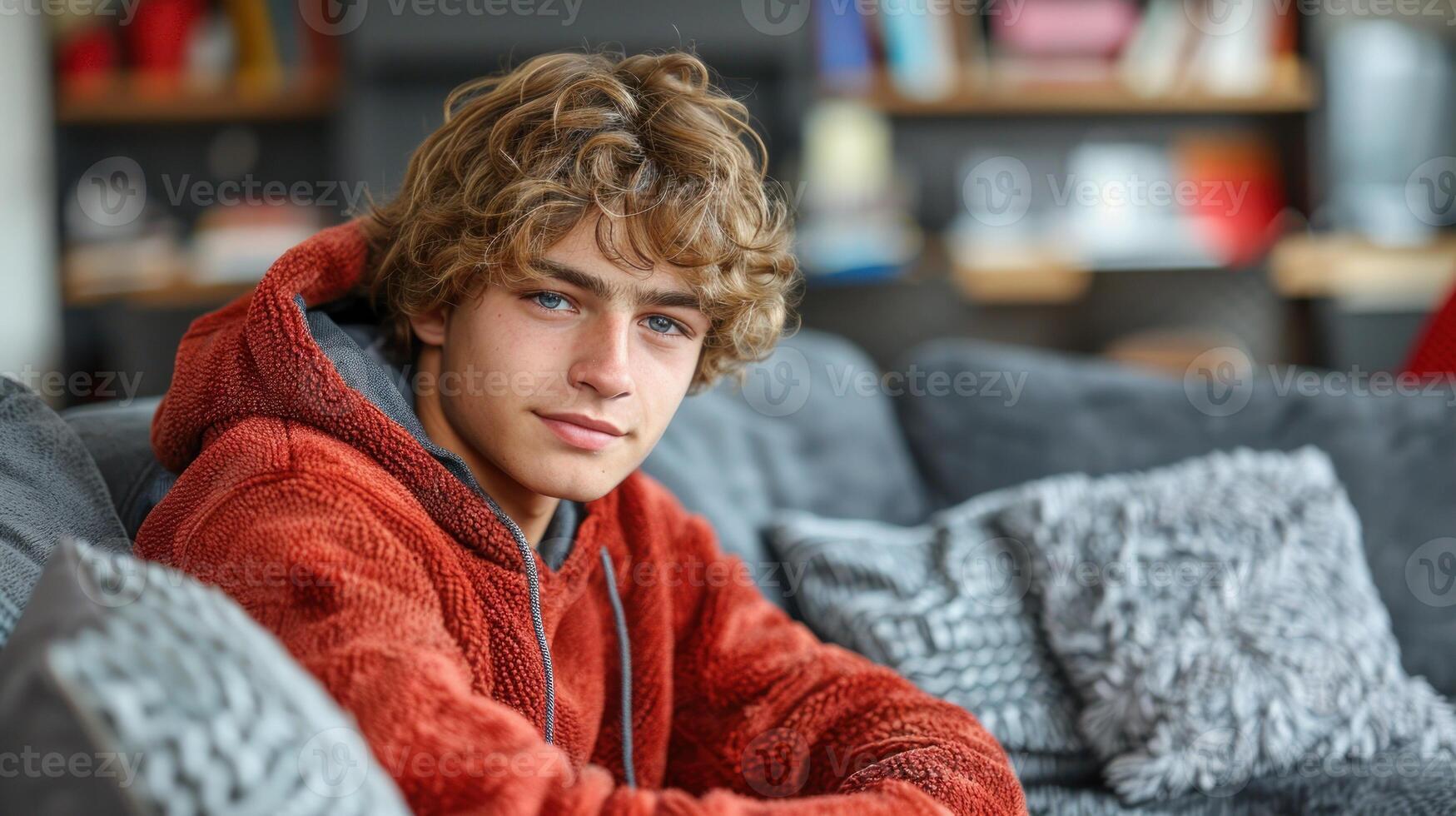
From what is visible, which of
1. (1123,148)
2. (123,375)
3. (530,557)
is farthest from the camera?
(1123,148)

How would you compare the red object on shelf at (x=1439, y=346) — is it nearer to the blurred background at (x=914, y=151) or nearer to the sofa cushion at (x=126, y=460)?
the blurred background at (x=914, y=151)

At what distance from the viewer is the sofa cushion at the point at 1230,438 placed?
4.83ft

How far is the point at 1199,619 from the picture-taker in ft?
4.12

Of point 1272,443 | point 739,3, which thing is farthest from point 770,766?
point 739,3

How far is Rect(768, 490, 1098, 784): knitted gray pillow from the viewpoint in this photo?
49.0 inches

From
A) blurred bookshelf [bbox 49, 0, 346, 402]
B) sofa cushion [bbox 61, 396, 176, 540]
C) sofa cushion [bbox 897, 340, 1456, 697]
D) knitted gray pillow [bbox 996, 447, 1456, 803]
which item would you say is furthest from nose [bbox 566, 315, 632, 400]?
blurred bookshelf [bbox 49, 0, 346, 402]

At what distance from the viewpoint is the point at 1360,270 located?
308 centimetres

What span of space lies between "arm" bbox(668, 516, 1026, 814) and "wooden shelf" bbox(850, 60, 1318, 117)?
212 cm

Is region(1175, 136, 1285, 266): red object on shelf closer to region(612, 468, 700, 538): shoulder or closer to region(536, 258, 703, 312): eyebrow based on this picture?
region(612, 468, 700, 538): shoulder

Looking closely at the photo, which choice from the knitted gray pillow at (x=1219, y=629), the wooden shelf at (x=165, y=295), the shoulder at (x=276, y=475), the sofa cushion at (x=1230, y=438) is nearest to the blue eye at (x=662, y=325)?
the shoulder at (x=276, y=475)

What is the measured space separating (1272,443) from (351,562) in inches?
47.6

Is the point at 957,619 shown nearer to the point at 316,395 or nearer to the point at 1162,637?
the point at 1162,637

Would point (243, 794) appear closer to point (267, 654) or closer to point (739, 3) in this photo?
point (267, 654)

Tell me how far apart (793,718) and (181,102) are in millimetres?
2544
